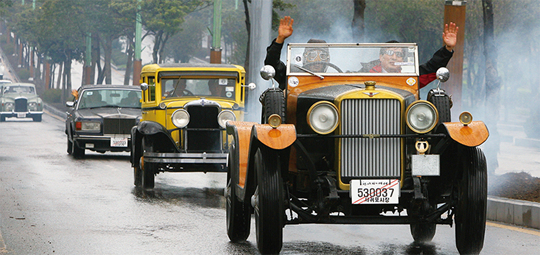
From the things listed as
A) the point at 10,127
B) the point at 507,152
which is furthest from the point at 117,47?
the point at 507,152

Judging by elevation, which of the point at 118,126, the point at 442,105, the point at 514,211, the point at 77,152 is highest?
the point at 442,105

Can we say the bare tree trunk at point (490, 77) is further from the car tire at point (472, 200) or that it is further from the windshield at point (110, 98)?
the car tire at point (472, 200)

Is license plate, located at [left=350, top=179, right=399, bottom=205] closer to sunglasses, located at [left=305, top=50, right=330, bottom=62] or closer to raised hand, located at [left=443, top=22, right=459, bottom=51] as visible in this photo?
sunglasses, located at [left=305, top=50, right=330, bottom=62]

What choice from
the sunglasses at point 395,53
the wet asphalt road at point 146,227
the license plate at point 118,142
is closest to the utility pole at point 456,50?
the wet asphalt road at point 146,227

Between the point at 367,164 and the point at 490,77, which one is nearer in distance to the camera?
the point at 367,164

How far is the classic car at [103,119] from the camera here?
1886 centimetres

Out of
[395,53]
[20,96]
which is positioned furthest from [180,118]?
[20,96]

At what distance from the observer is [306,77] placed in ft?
27.1

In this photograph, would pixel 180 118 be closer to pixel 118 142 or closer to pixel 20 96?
pixel 118 142

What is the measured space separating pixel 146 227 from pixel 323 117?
119 inches

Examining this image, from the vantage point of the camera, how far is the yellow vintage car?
13.1 metres

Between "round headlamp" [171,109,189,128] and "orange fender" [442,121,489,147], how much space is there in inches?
266

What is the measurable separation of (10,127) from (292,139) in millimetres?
29554

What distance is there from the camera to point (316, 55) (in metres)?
8.47
